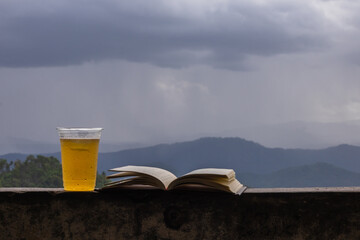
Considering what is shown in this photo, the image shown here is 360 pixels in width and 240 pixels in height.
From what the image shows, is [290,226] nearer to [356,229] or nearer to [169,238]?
[356,229]

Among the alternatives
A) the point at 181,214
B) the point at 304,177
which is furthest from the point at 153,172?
the point at 304,177

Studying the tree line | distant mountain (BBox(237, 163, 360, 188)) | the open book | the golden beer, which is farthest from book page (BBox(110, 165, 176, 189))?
distant mountain (BBox(237, 163, 360, 188))

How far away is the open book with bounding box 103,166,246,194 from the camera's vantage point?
2.55 meters

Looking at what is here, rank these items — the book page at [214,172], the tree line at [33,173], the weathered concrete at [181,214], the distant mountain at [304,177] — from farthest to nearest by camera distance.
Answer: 1. the distant mountain at [304,177]
2. the tree line at [33,173]
3. the weathered concrete at [181,214]
4. the book page at [214,172]

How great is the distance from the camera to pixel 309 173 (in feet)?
465

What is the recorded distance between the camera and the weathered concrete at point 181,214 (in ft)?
8.55

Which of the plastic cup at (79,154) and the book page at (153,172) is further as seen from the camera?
the plastic cup at (79,154)

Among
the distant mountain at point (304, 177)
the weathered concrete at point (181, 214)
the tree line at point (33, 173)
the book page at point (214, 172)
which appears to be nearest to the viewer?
the book page at point (214, 172)

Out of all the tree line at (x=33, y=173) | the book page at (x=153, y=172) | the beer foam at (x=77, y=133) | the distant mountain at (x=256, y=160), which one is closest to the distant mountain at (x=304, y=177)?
the distant mountain at (x=256, y=160)

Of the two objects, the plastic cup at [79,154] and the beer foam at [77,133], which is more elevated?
the beer foam at [77,133]

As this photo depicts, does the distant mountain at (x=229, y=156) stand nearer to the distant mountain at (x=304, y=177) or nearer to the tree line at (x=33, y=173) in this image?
the distant mountain at (x=304, y=177)

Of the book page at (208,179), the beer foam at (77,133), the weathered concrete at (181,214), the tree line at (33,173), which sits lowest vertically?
the weathered concrete at (181,214)

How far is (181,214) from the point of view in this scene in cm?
266

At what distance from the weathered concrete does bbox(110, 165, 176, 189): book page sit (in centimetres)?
9
